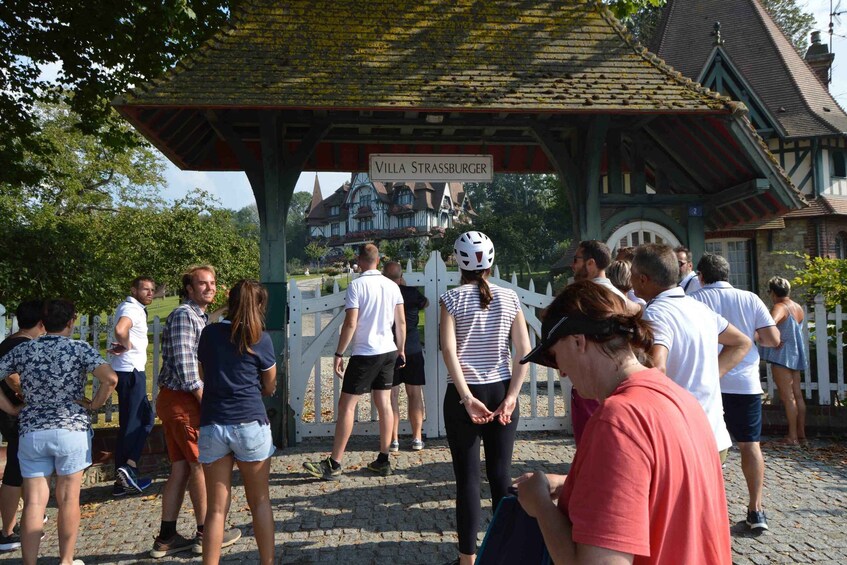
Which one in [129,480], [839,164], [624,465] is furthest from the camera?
[839,164]

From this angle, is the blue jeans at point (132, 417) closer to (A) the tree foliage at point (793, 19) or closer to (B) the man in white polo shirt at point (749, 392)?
(B) the man in white polo shirt at point (749, 392)

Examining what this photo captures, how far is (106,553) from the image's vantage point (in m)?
4.50

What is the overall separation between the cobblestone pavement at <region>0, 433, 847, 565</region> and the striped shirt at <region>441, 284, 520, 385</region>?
4.25ft

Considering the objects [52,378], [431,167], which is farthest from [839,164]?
[52,378]

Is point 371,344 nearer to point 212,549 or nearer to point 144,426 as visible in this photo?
point 144,426

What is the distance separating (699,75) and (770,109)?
3074 millimetres

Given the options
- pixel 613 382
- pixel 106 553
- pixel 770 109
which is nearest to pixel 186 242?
pixel 770 109

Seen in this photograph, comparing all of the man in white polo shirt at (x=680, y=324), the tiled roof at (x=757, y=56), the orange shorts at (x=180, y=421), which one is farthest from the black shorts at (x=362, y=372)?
the tiled roof at (x=757, y=56)

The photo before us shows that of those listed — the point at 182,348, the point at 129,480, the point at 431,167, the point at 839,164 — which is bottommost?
the point at 129,480

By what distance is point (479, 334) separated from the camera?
399 cm

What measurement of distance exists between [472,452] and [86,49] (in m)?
11.3

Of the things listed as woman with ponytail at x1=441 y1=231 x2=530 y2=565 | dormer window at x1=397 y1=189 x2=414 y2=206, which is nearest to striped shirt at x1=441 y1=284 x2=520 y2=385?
woman with ponytail at x1=441 y1=231 x2=530 y2=565

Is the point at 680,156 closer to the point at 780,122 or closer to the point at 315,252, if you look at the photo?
the point at 780,122

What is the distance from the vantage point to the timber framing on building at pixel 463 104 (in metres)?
7.35
